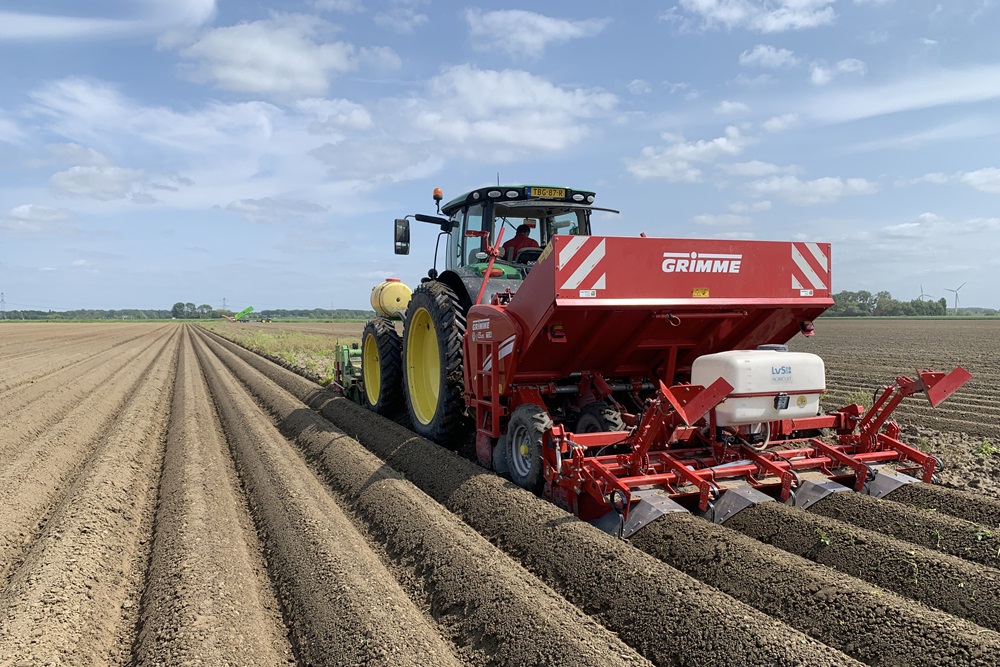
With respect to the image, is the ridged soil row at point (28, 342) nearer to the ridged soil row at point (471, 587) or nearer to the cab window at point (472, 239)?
the cab window at point (472, 239)

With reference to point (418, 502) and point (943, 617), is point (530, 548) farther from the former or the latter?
point (943, 617)

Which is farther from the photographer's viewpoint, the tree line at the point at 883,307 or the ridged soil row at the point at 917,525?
the tree line at the point at 883,307

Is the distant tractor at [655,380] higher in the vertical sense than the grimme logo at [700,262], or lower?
lower

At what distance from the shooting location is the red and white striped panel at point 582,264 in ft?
14.4

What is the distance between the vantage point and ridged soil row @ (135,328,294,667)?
2.91 metres

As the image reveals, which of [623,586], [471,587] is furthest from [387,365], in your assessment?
[623,586]

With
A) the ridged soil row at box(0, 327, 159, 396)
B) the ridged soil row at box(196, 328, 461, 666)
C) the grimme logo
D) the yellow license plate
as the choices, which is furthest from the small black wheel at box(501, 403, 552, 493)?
the ridged soil row at box(0, 327, 159, 396)

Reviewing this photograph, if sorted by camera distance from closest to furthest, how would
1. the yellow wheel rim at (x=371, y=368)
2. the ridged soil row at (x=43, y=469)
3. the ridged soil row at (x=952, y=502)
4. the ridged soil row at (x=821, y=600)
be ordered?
the ridged soil row at (x=821, y=600)
the ridged soil row at (x=952, y=502)
the ridged soil row at (x=43, y=469)
the yellow wheel rim at (x=371, y=368)

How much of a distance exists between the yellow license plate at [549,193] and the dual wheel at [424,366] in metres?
1.28

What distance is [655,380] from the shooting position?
18.4ft

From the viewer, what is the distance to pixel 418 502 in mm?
4719

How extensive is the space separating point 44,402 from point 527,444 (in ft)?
30.8

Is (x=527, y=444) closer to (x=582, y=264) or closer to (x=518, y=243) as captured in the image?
(x=582, y=264)

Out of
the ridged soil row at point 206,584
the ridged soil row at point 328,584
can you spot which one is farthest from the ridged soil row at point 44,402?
the ridged soil row at point 328,584
